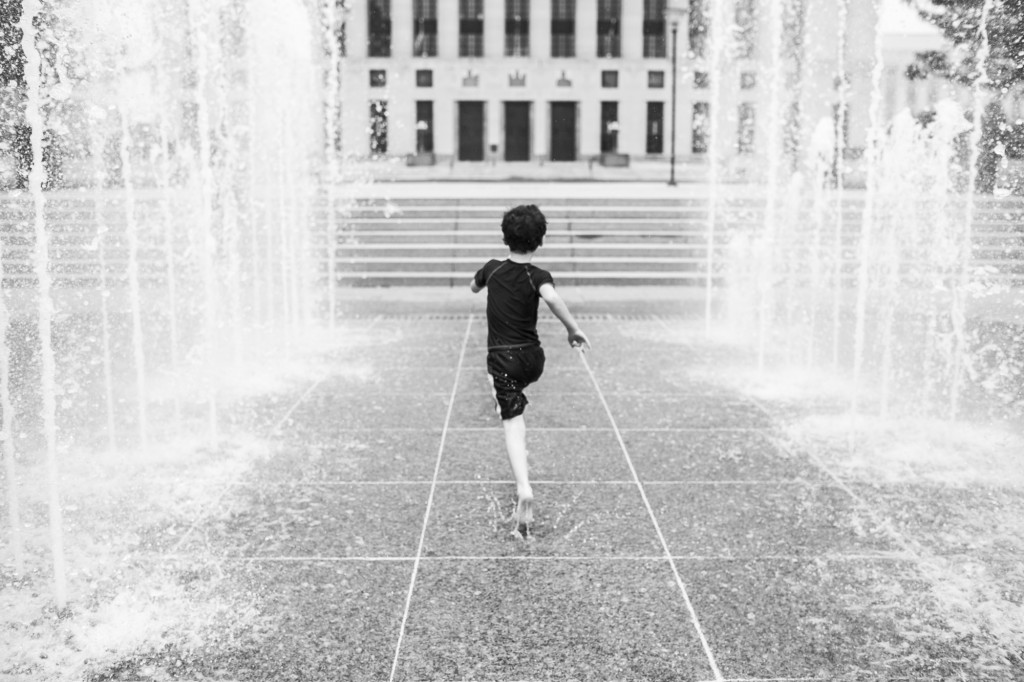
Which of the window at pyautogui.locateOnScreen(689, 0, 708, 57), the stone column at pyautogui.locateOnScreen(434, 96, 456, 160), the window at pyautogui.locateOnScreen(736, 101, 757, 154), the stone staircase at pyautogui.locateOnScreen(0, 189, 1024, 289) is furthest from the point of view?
the window at pyautogui.locateOnScreen(736, 101, 757, 154)

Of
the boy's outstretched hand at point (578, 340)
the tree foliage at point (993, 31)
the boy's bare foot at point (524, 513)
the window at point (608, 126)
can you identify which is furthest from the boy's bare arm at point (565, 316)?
the window at point (608, 126)

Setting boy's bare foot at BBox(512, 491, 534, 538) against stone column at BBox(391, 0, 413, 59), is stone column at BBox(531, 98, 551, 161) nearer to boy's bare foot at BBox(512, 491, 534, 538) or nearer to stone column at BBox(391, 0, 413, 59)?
stone column at BBox(391, 0, 413, 59)

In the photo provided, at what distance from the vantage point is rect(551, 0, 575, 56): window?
52281 millimetres

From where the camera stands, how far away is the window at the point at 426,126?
5238cm

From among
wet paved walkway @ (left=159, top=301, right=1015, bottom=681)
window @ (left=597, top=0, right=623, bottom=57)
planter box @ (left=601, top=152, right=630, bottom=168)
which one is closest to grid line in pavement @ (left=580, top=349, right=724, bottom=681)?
wet paved walkway @ (left=159, top=301, right=1015, bottom=681)

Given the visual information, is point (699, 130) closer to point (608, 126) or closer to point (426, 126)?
point (608, 126)

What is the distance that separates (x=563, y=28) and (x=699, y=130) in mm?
→ 9414

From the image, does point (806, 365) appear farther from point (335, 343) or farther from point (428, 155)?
point (428, 155)

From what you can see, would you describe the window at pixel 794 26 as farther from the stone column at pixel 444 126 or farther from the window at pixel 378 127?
the window at pixel 378 127

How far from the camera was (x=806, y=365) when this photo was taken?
373 inches

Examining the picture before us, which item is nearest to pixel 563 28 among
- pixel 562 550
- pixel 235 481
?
pixel 235 481

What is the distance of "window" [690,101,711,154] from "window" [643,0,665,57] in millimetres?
3656

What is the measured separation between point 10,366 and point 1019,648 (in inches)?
341

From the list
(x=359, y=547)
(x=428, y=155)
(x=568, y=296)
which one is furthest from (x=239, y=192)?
(x=428, y=155)
